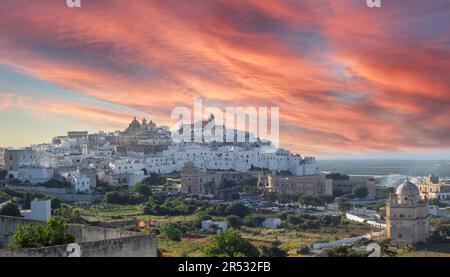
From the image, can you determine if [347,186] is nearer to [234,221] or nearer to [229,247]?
[234,221]

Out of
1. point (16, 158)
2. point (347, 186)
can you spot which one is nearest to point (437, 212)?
point (347, 186)

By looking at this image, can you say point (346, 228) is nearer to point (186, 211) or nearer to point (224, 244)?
point (186, 211)

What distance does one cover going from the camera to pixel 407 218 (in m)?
10.6

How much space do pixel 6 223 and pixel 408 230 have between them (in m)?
6.95

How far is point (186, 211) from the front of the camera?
13.4 meters

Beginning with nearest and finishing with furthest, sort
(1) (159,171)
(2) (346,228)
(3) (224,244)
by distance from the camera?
1. (3) (224,244)
2. (2) (346,228)
3. (1) (159,171)

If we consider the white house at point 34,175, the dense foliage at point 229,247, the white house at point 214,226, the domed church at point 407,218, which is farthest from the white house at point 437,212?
the white house at point 34,175

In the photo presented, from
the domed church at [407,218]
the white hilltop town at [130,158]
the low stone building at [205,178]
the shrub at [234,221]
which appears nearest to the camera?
the domed church at [407,218]

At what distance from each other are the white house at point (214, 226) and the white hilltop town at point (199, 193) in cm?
3

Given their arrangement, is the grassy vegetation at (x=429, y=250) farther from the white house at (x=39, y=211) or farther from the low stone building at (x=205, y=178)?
the low stone building at (x=205, y=178)

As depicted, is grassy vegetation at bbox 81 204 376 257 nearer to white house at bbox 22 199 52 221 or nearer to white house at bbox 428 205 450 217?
white house at bbox 22 199 52 221

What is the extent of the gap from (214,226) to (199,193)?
7.09 meters

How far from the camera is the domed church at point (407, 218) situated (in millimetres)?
10453

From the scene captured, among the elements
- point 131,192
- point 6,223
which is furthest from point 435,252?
point 131,192
